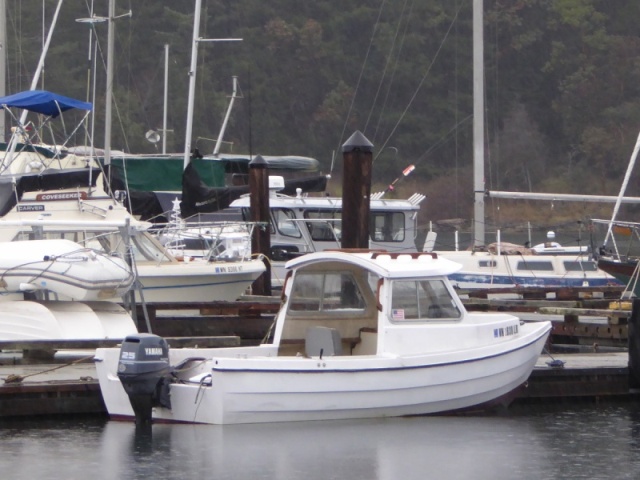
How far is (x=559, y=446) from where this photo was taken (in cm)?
1484

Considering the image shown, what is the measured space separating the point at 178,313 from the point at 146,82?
5752 centimetres

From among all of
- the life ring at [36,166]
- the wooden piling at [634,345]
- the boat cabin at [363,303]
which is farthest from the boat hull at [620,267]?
the life ring at [36,166]

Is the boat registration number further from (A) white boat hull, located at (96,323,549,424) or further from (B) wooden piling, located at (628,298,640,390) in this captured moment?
(B) wooden piling, located at (628,298,640,390)

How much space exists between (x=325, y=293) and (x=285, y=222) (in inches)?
597

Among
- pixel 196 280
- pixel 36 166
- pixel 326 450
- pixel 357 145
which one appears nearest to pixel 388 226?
pixel 196 280

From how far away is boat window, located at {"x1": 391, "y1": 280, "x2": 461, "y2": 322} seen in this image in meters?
15.5

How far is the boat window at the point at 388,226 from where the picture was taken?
104 ft

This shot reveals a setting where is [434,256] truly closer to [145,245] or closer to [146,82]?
[145,245]

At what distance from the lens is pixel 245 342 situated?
2045cm


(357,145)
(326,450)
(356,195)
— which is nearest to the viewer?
(326,450)

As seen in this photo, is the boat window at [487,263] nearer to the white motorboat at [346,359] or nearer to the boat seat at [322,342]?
the white motorboat at [346,359]

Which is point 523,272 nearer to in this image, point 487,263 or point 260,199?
point 487,263

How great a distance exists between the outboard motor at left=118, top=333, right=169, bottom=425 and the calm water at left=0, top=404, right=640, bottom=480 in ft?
1.16

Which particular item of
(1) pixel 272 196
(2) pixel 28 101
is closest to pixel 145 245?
(2) pixel 28 101
